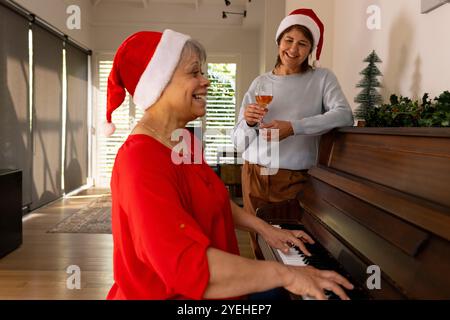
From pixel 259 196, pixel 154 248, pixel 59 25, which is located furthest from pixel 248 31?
pixel 154 248

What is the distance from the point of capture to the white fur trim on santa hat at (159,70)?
1278 millimetres

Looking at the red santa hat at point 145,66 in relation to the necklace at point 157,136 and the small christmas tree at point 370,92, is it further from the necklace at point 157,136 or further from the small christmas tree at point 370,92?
the small christmas tree at point 370,92

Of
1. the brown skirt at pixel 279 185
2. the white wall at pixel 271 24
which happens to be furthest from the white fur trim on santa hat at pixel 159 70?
the white wall at pixel 271 24

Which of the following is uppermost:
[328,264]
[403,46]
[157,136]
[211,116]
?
[403,46]

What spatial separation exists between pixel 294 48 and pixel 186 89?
3.20 ft

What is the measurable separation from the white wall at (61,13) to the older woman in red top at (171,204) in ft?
16.0

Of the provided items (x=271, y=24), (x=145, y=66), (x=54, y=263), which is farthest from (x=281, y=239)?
(x=271, y=24)

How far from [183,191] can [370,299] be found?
0.54 meters

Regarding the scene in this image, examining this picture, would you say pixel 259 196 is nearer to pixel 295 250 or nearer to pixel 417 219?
pixel 295 250

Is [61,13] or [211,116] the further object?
[211,116]

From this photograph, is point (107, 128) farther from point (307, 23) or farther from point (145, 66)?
point (307, 23)

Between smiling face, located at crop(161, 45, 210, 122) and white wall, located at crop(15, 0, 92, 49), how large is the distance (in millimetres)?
4911

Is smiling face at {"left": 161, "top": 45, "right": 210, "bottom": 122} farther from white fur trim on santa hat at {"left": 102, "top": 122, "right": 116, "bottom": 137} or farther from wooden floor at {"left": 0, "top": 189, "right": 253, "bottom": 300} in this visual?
wooden floor at {"left": 0, "top": 189, "right": 253, "bottom": 300}

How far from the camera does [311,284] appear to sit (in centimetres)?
108
